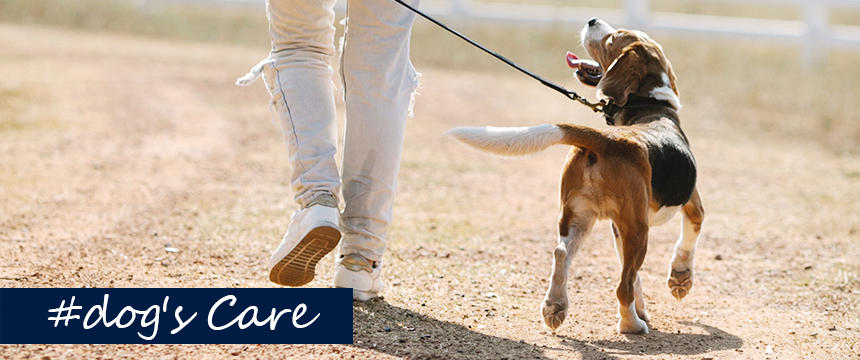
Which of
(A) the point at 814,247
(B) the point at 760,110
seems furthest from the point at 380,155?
(B) the point at 760,110

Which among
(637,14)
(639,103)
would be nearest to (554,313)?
(639,103)

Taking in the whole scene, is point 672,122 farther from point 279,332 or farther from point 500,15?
point 500,15

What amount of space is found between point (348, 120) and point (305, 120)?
17cm

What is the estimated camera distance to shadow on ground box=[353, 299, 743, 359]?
3.27 metres

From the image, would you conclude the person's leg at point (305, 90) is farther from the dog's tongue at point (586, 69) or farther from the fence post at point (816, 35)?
the fence post at point (816, 35)

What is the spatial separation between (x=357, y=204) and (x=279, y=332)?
1.90ft

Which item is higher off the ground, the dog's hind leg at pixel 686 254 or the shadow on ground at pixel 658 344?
the dog's hind leg at pixel 686 254

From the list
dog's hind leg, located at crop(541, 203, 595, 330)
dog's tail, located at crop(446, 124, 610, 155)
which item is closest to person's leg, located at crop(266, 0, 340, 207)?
dog's tail, located at crop(446, 124, 610, 155)

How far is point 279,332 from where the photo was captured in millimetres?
3283

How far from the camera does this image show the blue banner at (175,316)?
10.4 ft

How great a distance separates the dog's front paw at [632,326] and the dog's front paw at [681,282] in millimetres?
523

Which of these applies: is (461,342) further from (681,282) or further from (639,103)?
(639,103)

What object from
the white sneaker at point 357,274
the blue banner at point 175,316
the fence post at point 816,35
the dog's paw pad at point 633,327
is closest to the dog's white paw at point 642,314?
the dog's paw pad at point 633,327

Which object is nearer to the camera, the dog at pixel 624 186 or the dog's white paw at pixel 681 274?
the dog at pixel 624 186
